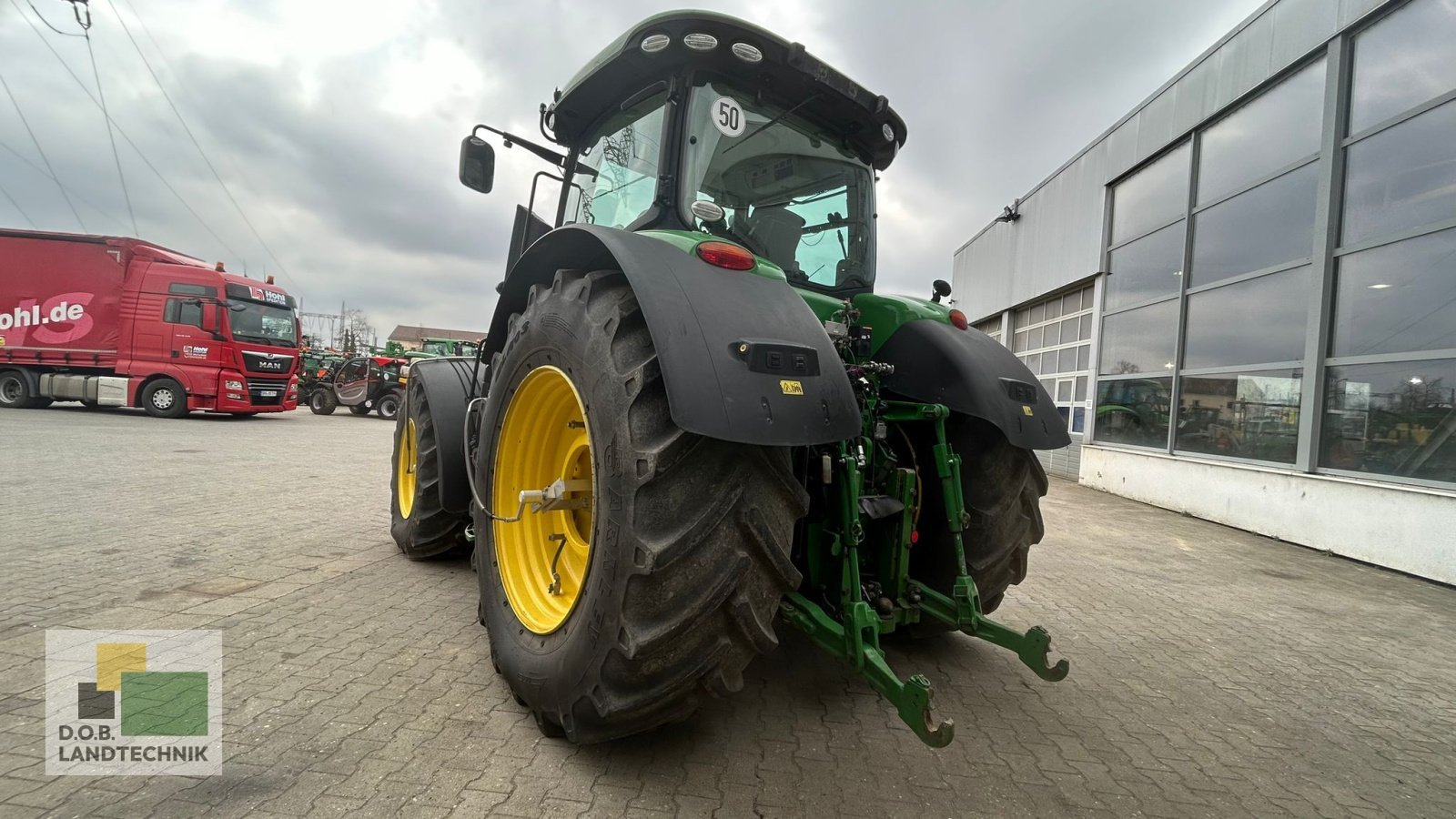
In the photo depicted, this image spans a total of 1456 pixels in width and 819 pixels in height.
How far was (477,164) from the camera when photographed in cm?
352

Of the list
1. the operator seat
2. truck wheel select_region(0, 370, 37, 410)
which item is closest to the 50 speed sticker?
the operator seat

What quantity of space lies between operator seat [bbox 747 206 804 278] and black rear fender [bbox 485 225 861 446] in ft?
2.62

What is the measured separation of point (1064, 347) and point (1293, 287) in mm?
5088

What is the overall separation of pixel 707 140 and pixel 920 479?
1.61 m

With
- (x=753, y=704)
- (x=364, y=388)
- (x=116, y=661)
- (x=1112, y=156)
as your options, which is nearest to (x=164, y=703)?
(x=116, y=661)

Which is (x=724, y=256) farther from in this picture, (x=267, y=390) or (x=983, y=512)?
(x=267, y=390)

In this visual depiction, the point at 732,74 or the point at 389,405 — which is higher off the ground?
the point at 732,74

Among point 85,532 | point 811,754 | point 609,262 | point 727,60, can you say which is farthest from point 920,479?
point 85,532

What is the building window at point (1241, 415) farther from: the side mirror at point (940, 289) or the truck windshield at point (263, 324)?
the truck windshield at point (263, 324)

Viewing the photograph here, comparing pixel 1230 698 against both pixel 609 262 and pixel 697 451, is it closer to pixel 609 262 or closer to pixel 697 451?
pixel 697 451

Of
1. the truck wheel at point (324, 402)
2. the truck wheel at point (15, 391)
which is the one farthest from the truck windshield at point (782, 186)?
the truck wheel at point (324, 402)

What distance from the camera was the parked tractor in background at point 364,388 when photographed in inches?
691

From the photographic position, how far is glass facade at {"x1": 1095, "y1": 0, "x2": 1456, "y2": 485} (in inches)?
223

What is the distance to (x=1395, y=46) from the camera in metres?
6.08
